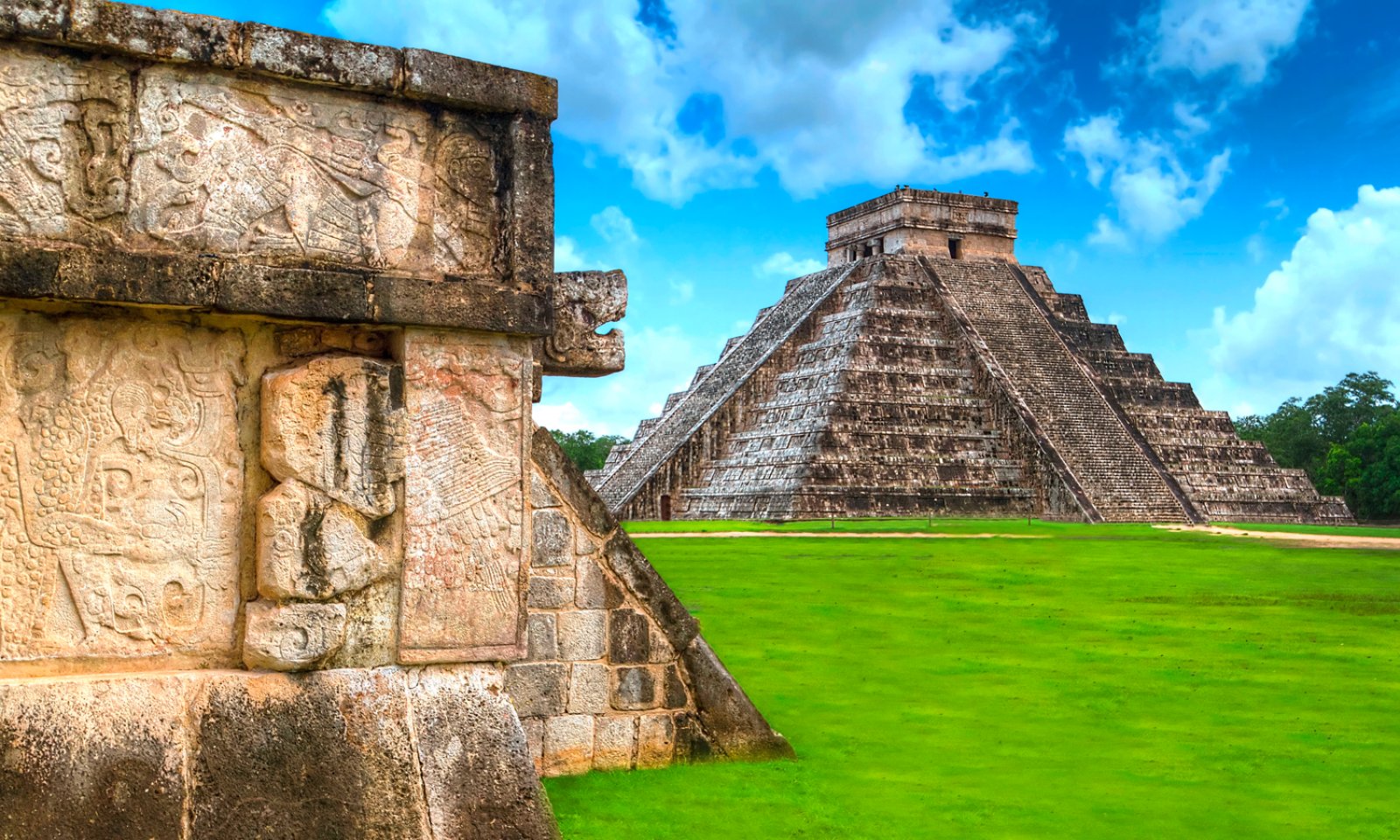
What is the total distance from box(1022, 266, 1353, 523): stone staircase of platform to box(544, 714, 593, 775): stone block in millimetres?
36525

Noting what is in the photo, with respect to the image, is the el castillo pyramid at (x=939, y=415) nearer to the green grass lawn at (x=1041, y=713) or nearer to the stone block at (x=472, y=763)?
the green grass lawn at (x=1041, y=713)

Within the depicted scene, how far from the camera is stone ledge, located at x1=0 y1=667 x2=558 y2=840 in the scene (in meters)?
3.76

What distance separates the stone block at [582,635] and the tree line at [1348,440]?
52581 millimetres

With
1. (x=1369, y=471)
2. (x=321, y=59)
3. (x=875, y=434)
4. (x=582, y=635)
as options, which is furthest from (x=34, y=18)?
(x=1369, y=471)

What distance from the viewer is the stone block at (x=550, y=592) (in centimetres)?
592

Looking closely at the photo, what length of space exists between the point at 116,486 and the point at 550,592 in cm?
220

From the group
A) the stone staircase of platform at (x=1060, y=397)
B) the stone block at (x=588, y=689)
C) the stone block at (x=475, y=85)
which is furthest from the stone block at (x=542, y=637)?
the stone staircase of platform at (x=1060, y=397)

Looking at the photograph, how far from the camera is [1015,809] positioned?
19.4ft

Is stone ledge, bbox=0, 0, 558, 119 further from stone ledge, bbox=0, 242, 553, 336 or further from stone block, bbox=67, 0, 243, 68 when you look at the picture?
stone ledge, bbox=0, 242, 553, 336

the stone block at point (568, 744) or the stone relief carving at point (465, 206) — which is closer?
the stone relief carving at point (465, 206)

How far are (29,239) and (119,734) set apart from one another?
1.33m

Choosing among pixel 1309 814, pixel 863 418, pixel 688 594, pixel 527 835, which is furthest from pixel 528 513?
pixel 863 418

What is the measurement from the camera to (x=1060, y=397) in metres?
42.8

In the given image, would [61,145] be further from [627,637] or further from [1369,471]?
[1369,471]
